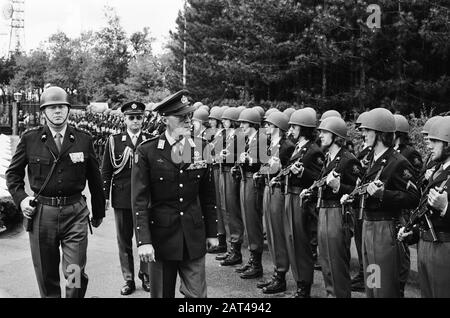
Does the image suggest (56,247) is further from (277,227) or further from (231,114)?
(231,114)

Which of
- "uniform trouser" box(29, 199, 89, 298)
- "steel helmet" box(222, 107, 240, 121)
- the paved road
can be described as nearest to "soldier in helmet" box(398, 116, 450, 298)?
the paved road

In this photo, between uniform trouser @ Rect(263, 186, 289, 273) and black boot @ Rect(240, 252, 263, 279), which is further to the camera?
black boot @ Rect(240, 252, 263, 279)

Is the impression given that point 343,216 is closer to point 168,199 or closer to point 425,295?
point 425,295

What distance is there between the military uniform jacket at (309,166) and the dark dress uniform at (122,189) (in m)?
2.08

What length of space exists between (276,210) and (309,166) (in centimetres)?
84

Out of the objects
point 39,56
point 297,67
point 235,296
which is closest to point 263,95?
point 297,67

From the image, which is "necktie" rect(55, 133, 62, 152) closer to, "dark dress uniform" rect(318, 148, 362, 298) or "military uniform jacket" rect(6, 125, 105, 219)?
"military uniform jacket" rect(6, 125, 105, 219)

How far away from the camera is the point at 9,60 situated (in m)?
61.8

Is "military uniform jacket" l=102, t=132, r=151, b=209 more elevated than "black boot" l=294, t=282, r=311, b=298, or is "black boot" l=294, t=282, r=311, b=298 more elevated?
"military uniform jacket" l=102, t=132, r=151, b=209

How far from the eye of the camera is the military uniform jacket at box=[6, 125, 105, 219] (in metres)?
5.80

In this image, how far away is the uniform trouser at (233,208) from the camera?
29.9ft

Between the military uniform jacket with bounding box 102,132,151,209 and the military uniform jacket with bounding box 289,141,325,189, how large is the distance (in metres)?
2.06

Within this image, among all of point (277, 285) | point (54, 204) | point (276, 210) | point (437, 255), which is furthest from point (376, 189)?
point (54, 204)

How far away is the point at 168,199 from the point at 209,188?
44cm
